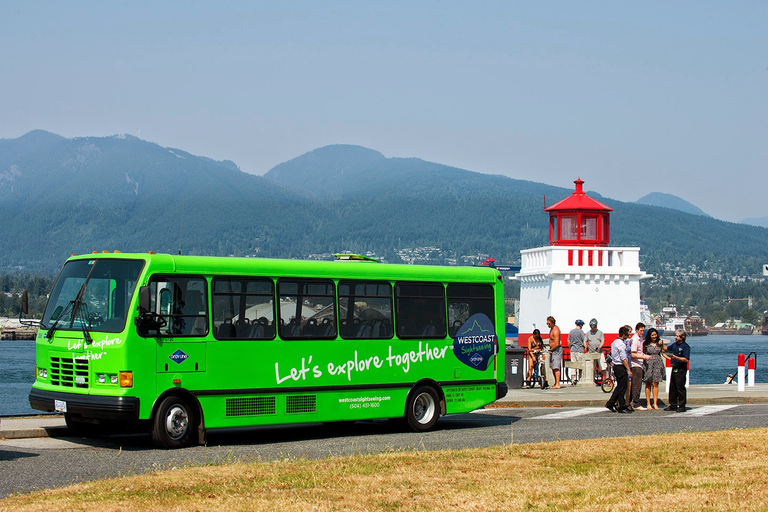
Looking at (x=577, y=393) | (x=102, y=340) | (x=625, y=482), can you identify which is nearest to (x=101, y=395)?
(x=102, y=340)

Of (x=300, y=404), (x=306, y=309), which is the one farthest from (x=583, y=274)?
(x=300, y=404)

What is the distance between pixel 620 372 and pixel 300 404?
758 cm

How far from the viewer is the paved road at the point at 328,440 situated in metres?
12.4

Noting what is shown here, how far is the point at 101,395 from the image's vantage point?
14.2 meters

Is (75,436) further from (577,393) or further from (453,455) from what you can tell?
(577,393)

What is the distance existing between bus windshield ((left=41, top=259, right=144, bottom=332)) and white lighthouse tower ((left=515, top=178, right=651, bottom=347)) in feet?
79.6

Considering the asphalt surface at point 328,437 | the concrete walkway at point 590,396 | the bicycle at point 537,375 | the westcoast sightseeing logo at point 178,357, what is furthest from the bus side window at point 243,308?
the bicycle at point 537,375

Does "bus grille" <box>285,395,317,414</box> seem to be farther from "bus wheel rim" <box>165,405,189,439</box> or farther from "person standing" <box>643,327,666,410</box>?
"person standing" <box>643,327,666,410</box>

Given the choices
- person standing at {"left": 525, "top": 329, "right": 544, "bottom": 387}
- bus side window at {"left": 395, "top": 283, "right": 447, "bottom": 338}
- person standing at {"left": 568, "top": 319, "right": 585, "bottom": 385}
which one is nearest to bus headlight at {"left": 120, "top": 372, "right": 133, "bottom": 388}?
bus side window at {"left": 395, "top": 283, "right": 447, "bottom": 338}

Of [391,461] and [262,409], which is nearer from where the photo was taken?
[391,461]

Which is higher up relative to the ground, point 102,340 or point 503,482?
point 102,340

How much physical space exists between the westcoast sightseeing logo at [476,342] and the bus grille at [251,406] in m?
3.76

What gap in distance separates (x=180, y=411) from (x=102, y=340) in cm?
142

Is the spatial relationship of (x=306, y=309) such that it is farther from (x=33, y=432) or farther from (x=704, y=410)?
(x=704, y=410)
